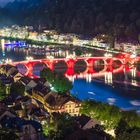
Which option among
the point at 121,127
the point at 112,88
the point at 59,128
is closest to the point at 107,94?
the point at 112,88

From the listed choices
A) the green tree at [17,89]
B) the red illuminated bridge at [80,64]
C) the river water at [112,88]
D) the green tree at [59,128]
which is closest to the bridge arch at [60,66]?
the red illuminated bridge at [80,64]

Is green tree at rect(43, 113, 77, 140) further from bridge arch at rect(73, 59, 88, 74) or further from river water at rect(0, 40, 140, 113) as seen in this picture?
bridge arch at rect(73, 59, 88, 74)

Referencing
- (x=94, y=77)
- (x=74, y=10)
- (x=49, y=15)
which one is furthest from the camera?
Answer: (x=49, y=15)

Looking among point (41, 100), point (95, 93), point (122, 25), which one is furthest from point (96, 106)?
point (122, 25)

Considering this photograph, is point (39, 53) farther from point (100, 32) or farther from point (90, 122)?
point (90, 122)

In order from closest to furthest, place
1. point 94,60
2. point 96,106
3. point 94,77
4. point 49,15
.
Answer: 1. point 96,106
2. point 94,77
3. point 94,60
4. point 49,15

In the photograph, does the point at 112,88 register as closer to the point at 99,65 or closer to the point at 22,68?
the point at 22,68
